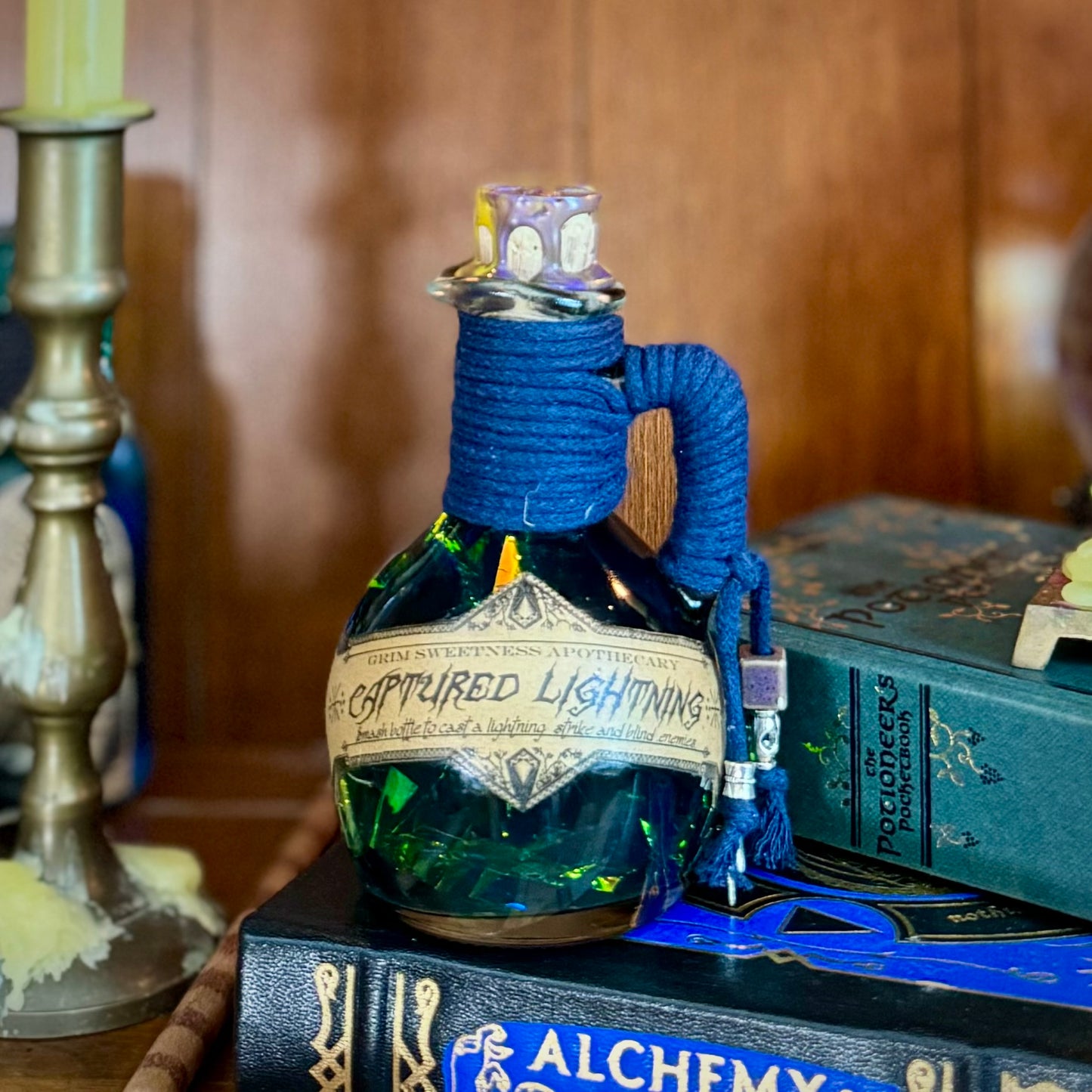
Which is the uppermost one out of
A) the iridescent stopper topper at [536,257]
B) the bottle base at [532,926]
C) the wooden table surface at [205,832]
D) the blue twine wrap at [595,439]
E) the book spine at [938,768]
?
the iridescent stopper topper at [536,257]

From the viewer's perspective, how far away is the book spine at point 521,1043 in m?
0.44

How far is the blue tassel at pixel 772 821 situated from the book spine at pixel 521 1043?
96 millimetres

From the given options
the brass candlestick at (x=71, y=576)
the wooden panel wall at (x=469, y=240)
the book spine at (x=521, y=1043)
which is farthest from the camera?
the wooden panel wall at (x=469, y=240)

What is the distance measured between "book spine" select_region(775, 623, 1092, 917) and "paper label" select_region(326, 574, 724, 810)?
0.32 ft

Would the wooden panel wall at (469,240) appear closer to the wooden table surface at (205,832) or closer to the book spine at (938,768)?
the wooden table surface at (205,832)

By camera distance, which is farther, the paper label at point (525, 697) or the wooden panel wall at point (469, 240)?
the wooden panel wall at point (469, 240)

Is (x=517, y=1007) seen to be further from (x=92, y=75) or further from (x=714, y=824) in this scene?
(x=92, y=75)

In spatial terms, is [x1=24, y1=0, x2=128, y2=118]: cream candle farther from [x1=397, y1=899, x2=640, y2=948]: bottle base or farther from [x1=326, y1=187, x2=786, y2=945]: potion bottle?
[x1=397, y1=899, x2=640, y2=948]: bottle base

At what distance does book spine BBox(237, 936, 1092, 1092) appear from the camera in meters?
0.44

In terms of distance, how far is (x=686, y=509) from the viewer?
50cm

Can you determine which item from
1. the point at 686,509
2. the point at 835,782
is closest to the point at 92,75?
the point at 686,509

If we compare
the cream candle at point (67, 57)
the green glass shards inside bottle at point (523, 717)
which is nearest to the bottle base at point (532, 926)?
the green glass shards inside bottle at point (523, 717)

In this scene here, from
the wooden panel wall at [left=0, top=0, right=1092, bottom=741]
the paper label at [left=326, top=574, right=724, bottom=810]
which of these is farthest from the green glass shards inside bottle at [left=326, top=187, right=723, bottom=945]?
the wooden panel wall at [left=0, top=0, right=1092, bottom=741]

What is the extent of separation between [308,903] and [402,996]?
5 centimetres
